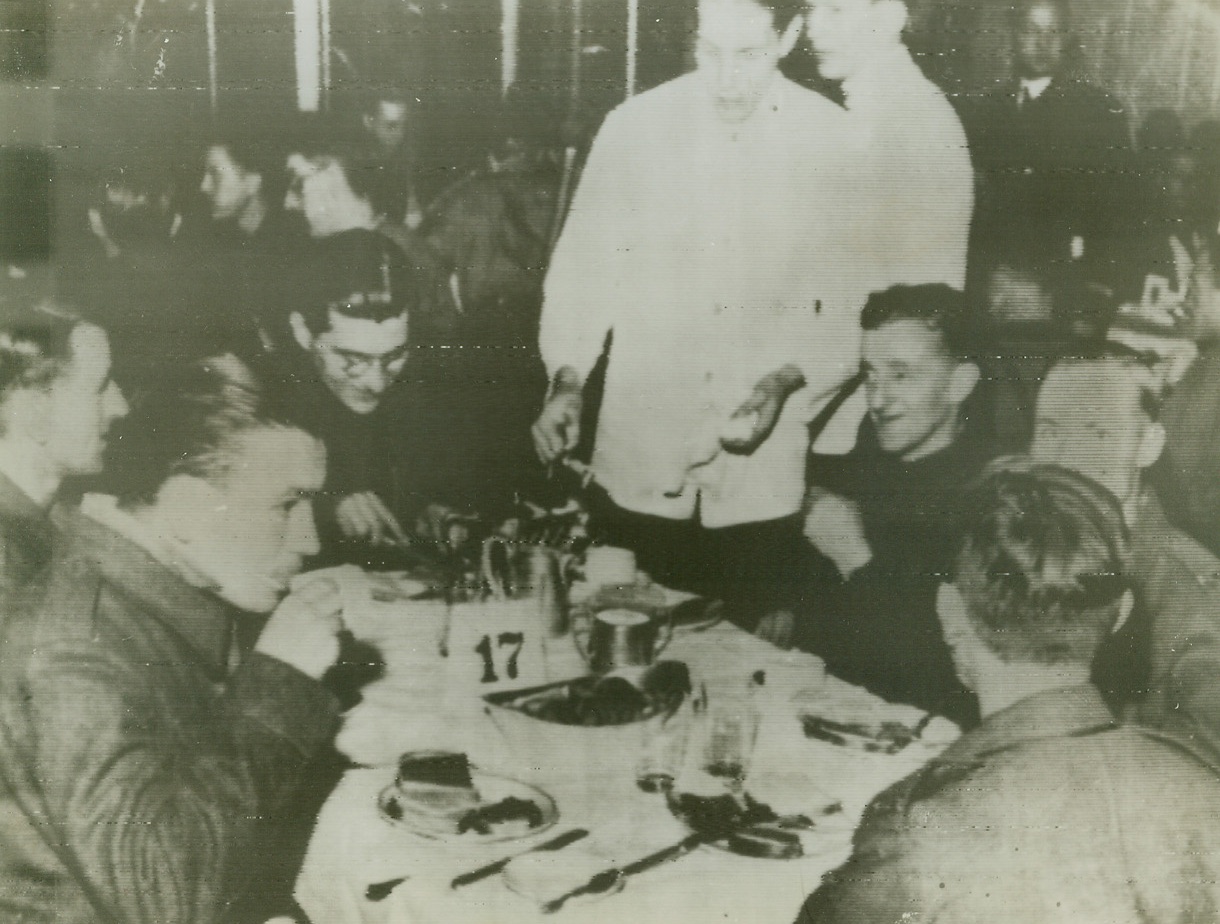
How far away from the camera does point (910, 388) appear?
102 inches

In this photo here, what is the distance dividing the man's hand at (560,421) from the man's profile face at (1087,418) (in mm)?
1042

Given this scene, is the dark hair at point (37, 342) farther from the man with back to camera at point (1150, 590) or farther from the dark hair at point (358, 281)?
the man with back to camera at point (1150, 590)

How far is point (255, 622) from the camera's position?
8.53 ft

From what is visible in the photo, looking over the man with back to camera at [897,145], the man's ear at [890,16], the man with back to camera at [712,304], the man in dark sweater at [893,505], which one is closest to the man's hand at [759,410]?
the man with back to camera at [712,304]

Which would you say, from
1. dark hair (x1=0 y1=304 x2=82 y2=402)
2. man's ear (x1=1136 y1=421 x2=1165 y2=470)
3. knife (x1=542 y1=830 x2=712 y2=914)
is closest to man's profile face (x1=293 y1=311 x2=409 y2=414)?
dark hair (x1=0 y1=304 x2=82 y2=402)

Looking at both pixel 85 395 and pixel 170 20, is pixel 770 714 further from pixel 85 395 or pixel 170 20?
pixel 170 20

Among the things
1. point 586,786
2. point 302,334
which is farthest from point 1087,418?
point 302,334


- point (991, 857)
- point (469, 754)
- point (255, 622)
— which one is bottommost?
point (991, 857)

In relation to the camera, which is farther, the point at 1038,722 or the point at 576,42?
the point at 1038,722

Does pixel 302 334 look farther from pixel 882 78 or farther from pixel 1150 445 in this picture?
pixel 1150 445

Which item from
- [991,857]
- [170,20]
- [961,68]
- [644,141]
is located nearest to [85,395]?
[170,20]

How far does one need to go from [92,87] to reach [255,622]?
4.13ft

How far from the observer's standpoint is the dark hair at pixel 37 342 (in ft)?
8.43

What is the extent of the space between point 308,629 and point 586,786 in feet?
2.38
